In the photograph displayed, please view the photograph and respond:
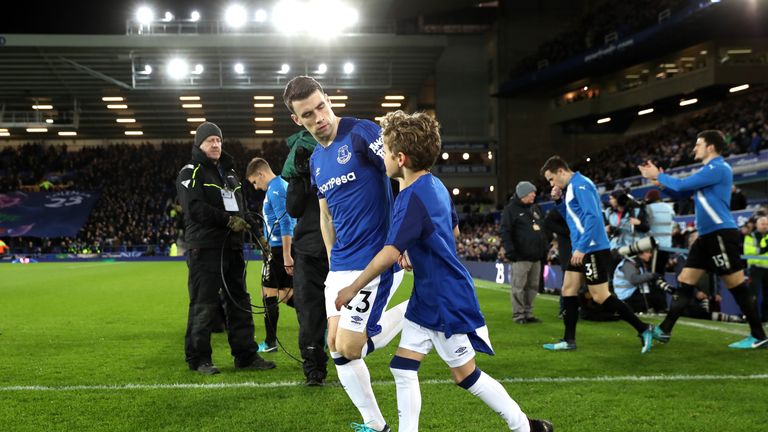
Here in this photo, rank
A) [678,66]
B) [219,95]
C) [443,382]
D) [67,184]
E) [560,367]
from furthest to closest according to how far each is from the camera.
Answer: [67,184] → [219,95] → [678,66] → [560,367] → [443,382]

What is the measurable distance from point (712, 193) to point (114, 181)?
51.0 m

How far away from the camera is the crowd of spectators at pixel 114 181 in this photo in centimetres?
4566

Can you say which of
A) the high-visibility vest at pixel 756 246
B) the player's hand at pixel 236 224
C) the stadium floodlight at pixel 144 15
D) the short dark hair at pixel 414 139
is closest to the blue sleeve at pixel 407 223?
the short dark hair at pixel 414 139

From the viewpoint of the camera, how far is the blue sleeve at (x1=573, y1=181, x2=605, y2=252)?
23.5 feet

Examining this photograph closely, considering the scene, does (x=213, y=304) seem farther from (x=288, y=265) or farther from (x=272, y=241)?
(x=272, y=241)

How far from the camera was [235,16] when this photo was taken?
41.2 m

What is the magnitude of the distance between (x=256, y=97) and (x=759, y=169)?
3255cm

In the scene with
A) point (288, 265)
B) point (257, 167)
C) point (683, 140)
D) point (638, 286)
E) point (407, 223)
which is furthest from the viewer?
point (683, 140)

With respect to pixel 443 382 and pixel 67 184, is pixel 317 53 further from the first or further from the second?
pixel 443 382

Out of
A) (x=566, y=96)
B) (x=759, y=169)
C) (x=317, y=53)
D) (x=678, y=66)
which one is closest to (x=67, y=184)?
(x=317, y=53)

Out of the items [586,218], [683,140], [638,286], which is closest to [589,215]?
[586,218]

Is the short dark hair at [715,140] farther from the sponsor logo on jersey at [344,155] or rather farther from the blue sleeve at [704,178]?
the sponsor logo on jersey at [344,155]

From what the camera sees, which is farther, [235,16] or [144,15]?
[235,16]

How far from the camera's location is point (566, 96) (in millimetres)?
47531
